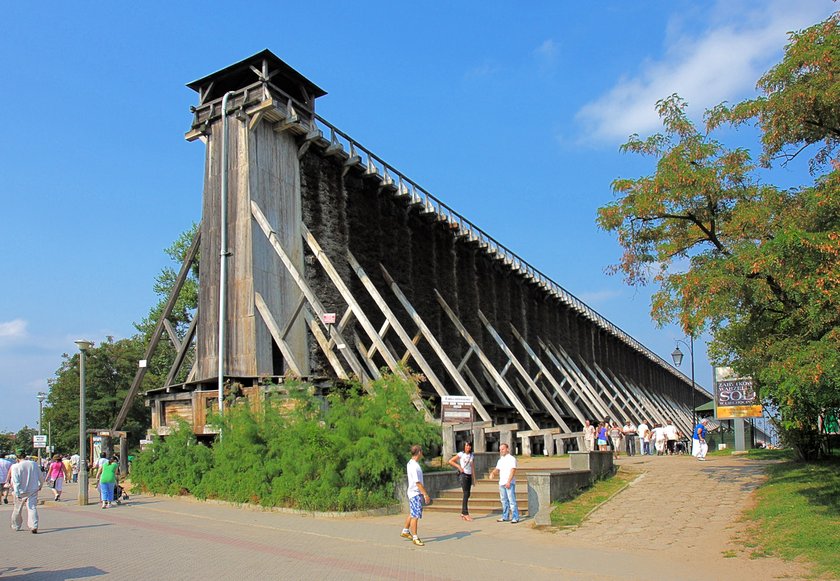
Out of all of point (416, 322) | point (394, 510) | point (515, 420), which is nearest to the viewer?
point (394, 510)

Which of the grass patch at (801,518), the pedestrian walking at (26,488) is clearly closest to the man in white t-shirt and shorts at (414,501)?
the grass patch at (801,518)

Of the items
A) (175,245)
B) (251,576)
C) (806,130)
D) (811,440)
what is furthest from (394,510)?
(175,245)

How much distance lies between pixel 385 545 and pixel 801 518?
20.6 ft

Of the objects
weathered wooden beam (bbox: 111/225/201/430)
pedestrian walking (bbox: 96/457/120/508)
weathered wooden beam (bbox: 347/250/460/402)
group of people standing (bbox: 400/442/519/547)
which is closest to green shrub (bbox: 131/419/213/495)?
pedestrian walking (bbox: 96/457/120/508)

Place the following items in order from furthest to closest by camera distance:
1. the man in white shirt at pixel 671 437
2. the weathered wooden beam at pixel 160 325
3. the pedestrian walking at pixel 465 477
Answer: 1. the man in white shirt at pixel 671 437
2. the weathered wooden beam at pixel 160 325
3. the pedestrian walking at pixel 465 477

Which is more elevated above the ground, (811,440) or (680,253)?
(680,253)

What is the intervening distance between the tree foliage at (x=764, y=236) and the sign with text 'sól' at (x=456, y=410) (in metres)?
4.86

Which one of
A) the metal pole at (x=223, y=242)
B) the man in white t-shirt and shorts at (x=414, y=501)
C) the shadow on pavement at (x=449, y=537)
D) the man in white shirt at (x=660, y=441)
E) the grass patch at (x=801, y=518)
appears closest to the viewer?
the grass patch at (x=801, y=518)

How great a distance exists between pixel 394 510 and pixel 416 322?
12495 millimetres

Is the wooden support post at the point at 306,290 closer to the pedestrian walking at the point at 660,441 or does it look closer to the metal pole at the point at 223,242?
the metal pole at the point at 223,242

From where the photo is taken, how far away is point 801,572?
8688mm

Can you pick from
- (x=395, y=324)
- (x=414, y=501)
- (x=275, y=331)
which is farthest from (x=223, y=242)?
(x=414, y=501)

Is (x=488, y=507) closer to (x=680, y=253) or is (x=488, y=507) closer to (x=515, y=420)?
(x=680, y=253)

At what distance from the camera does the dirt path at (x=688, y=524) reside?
9.51 m
